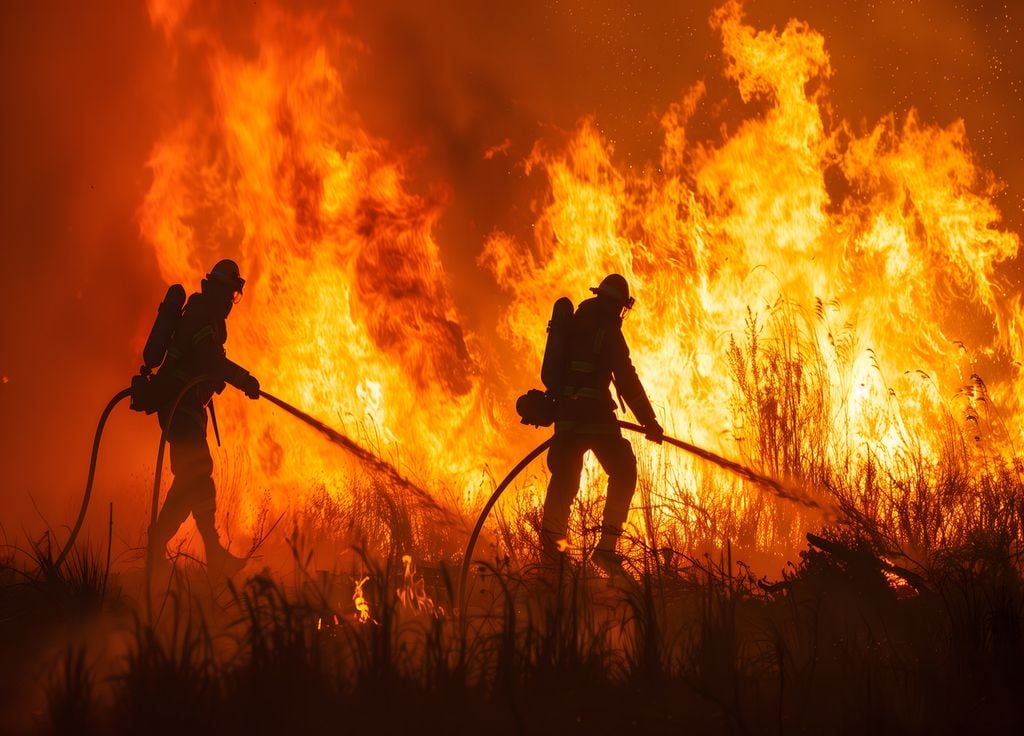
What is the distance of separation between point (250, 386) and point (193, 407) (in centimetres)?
66

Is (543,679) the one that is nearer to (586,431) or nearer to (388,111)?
(586,431)

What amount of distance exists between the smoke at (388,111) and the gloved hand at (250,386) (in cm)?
520

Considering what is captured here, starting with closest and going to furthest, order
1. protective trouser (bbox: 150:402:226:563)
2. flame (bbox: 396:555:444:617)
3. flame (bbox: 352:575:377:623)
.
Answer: flame (bbox: 352:575:377:623), flame (bbox: 396:555:444:617), protective trouser (bbox: 150:402:226:563)

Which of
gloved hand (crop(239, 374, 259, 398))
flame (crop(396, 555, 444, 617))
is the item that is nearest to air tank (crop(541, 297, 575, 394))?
flame (crop(396, 555, 444, 617))

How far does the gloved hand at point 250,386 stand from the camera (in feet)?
25.6

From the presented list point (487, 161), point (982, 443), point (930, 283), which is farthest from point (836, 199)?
point (487, 161)

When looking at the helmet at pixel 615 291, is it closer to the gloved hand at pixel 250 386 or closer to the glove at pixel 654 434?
the glove at pixel 654 434

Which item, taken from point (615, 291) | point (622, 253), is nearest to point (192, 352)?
point (615, 291)

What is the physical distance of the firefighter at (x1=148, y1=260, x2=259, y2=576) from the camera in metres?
8.06

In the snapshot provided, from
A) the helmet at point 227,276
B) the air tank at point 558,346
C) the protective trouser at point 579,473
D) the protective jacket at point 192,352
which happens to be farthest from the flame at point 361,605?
the helmet at point 227,276

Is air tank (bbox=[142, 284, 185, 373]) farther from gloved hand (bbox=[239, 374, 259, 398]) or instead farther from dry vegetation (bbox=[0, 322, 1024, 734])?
dry vegetation (bbox=[0, 322, 1024, 734])

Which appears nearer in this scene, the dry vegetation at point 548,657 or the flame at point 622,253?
the dry vegetation at point 548,657

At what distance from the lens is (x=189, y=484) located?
8133mm

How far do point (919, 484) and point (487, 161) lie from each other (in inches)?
303
